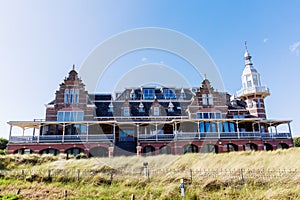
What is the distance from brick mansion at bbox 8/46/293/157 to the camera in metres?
24.2

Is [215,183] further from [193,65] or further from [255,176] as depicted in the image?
[193,65]

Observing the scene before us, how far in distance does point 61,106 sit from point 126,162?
15.2 metres

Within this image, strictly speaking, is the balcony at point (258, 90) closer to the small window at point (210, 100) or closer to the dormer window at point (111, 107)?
the small window at point (210, 100)

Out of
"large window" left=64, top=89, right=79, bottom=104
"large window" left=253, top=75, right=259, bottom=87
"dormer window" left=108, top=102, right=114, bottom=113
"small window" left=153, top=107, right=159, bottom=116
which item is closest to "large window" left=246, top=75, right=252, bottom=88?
"large window" left=253, top=75, right=259, bottom=87

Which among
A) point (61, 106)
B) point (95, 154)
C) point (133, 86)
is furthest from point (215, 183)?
point (133, 86)

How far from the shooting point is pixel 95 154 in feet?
79.5

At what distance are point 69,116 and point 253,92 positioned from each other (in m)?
25.5

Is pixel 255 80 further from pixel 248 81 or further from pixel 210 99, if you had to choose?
pixel 210 99

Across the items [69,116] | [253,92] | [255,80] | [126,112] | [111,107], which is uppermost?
[255,80]

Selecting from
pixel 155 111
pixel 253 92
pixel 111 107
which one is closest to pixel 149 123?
pixel 155 111

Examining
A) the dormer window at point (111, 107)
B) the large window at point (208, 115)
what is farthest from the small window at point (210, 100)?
the dormer window at point (111, 107)

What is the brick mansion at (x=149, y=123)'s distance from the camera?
24203mm

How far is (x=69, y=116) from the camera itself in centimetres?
2697

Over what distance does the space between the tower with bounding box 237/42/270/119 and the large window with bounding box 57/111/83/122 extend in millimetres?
23204
